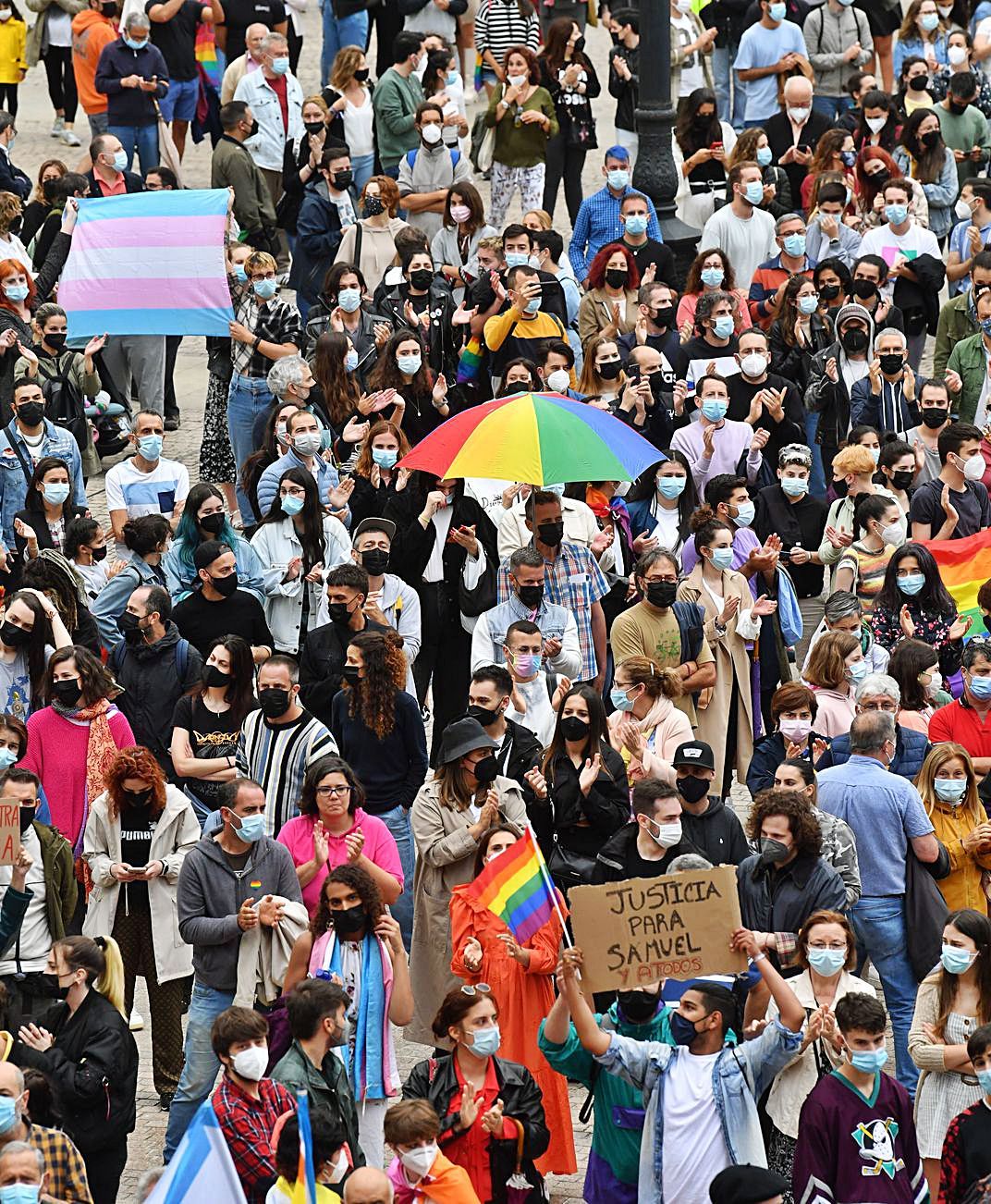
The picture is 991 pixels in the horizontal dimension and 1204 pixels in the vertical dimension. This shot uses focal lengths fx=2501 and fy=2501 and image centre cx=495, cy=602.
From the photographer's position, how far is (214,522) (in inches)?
484

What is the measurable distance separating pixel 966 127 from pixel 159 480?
8.48m

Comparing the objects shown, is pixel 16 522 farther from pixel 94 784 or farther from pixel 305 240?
pixel 305 240

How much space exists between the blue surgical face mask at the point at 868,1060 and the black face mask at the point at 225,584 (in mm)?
4643

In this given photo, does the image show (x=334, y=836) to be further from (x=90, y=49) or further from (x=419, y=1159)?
(x=90, y=49)

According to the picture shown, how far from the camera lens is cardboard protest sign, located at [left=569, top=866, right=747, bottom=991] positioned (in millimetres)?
8375

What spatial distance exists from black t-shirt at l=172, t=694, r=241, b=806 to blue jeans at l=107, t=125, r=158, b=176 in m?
9.14

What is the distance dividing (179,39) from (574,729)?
1118cm

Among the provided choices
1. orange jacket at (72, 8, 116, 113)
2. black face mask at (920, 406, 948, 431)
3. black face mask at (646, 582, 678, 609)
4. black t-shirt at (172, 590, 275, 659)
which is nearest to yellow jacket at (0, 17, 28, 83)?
orange jacket at (72, 8, 116, 113)

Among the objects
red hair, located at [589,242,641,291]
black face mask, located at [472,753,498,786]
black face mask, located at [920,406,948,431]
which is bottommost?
black face mask, located at [472,753,498,786]

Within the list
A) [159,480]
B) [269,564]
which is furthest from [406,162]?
[269,564]

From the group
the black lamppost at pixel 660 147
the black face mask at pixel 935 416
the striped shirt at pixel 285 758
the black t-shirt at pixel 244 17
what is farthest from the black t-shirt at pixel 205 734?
the black t-shirt at pixel 244 17

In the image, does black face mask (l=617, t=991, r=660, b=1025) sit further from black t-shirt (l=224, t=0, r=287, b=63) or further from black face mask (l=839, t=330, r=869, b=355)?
black t-shirt (l=224, t=0, r=287, b=63)

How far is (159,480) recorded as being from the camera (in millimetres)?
13602

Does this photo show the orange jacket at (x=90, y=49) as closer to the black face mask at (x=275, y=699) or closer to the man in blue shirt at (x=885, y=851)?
the black face mask at (x=275, y=699)
